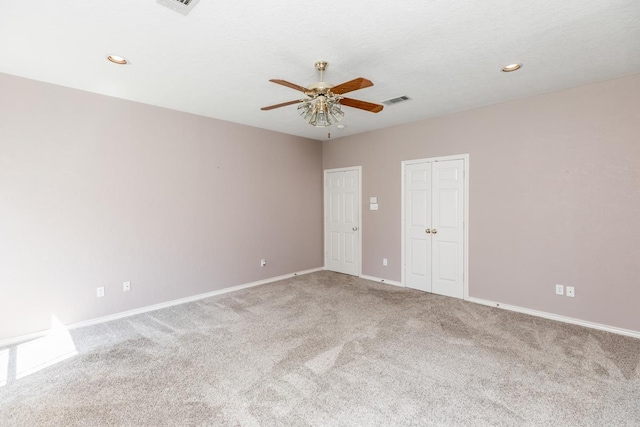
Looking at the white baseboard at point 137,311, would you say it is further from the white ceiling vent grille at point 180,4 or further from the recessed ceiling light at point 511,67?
the recessed ceiling light at point 511,67

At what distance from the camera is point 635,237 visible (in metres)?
3.20

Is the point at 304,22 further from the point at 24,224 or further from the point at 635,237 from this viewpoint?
the point at 635,237

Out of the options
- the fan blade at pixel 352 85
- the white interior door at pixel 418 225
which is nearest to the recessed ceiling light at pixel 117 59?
the fan blade at pixel 352 85

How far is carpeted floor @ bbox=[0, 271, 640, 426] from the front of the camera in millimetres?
2053

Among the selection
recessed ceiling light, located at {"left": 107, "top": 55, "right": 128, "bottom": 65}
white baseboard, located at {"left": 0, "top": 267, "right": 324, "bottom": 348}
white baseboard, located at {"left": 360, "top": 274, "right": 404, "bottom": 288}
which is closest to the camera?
recessed ceiling light, located at {"left": 107, "top": 55, "right": 128, "bottom": 65}

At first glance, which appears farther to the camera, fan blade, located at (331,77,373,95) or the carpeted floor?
fan blade, located at (331,77,373,95)

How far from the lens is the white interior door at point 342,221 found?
5.90 m

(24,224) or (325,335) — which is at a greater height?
(24,224)

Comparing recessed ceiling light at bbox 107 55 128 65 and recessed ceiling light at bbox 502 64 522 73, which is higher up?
recessed ceiling light at bbox 107 55 128 65

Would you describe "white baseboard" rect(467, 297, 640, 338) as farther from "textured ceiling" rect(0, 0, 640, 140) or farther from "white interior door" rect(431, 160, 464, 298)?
"textured ceiling" rect(0, 0, 640, 140)

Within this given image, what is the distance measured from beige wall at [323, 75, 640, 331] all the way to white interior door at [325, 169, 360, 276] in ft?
5.02

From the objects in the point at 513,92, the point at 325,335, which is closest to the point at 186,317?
the point at 325,335

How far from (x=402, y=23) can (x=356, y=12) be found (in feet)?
1.24

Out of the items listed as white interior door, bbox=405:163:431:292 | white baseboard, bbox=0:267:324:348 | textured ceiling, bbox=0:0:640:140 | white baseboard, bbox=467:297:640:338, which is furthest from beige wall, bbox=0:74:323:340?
white baseboard, bbox=467:297:640:338
